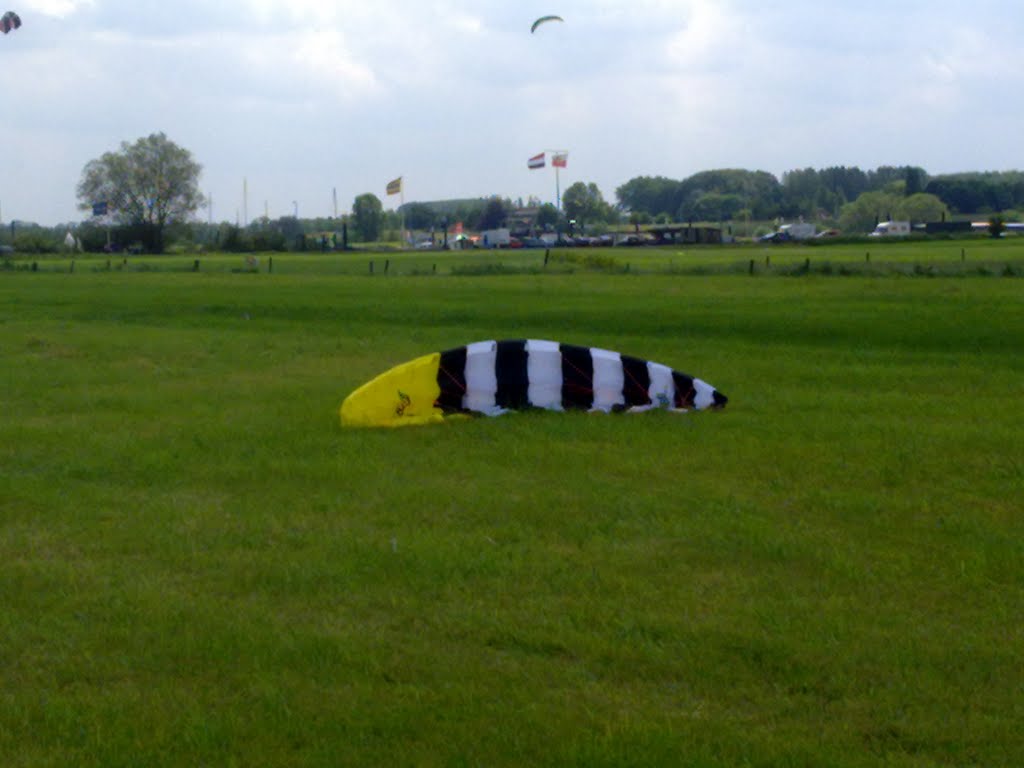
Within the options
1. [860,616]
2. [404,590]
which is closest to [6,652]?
[404,590]

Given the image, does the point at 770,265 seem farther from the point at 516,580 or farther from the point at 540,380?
the point at 516,580

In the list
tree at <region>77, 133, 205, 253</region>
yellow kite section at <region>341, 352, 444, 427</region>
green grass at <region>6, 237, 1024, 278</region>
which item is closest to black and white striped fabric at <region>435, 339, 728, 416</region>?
yellow kite section at <region>341, 352, 444, 427</region>

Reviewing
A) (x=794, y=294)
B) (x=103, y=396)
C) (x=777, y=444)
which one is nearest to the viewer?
(x=777, y=444)

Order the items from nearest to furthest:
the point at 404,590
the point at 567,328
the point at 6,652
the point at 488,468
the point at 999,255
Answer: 1. the point at 6,652
2. the point at 404,590
3. the point at 488,468
4. the point at 567,328
5. the point at 999,255

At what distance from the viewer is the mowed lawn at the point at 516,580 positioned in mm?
5500

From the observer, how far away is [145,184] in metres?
122

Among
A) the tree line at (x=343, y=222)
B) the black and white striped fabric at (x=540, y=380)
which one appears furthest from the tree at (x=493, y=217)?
the black and white striped fabric at (x=540, y=380)

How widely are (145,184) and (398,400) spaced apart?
115621 millimetres

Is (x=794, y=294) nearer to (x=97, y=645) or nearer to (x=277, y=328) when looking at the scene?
(x=277, y=328)

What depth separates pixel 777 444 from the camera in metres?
12.2

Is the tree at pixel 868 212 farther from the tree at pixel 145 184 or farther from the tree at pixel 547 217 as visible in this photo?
the tree at pixel 145 184

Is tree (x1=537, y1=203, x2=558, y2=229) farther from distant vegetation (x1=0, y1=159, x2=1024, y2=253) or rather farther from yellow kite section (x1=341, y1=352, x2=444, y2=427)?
yellow kite section (x1=341, y1=352, x2=444, y2=427)

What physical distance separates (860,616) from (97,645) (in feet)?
14.2

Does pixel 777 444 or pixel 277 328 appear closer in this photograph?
pixel 777 444
